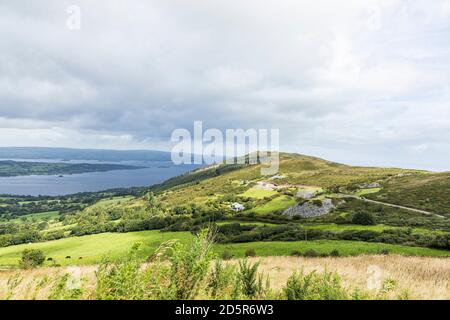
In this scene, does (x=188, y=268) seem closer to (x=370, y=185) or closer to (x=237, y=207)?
(x=237, y=207)

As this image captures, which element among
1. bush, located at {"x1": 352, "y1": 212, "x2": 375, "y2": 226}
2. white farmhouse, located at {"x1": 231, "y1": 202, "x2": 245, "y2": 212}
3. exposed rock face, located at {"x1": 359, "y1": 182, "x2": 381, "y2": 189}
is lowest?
white farmhouse, located at {"x1": 231, "y1": 202, "x2": 245, "y2": 212}

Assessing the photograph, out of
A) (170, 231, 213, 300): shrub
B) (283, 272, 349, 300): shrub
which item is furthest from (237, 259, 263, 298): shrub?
(170, 231, 213, 300): shrub

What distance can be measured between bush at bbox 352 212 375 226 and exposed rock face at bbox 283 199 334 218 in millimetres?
16567

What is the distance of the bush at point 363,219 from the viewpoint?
2232 inches

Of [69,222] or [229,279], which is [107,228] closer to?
[69,222]

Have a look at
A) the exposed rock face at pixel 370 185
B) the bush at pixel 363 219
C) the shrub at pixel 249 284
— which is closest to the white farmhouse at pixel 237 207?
the bush at pixel 363 219

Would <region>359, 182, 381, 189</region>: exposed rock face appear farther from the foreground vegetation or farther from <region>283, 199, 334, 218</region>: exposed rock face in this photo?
the foreground vegetation

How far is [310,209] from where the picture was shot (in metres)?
81.0

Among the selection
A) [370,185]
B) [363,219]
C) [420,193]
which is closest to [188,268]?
[363,219]

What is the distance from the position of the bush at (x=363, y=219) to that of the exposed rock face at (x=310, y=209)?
54.4ft

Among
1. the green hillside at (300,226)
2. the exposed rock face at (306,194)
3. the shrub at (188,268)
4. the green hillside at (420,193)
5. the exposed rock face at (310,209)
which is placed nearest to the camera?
the shrub at (188,268)

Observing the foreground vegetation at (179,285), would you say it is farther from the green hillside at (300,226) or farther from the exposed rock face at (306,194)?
the exposed rock face at (306,194)

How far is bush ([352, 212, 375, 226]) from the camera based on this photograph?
5669 cm
